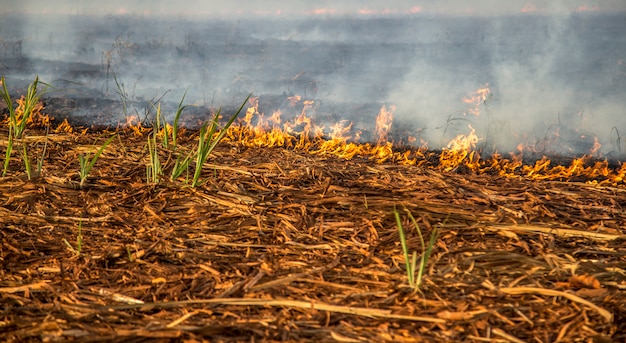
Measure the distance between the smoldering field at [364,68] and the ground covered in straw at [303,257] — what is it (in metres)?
1.92

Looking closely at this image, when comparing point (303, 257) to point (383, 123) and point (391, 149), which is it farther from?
point (383, 123)

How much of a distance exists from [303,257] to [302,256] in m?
0.01

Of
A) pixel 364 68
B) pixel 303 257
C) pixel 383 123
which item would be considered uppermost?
pixel 364 68

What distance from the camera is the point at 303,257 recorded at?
2.49 m

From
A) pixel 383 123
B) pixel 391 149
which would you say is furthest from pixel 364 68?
pixel 391 149

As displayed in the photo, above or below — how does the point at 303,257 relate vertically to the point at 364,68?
below

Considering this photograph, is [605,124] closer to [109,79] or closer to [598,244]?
[598,244]

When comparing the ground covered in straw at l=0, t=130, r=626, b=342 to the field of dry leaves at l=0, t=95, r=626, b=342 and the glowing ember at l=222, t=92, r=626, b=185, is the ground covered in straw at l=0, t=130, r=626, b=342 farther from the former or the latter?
the glowing ember at l=222, t=92, r=626, b=185

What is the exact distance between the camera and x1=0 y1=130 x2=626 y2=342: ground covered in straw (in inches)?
79.8

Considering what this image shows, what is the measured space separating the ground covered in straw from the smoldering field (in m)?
1.92

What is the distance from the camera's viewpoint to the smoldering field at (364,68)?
18.0ft

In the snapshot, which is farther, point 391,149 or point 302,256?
point 391,149

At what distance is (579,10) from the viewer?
21.3 ft

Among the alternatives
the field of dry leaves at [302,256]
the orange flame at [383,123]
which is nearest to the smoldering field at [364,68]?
the orange flame at [383,123]
